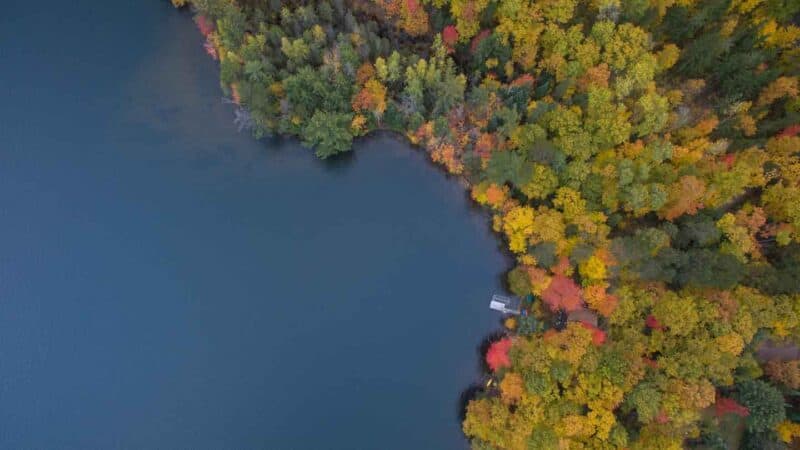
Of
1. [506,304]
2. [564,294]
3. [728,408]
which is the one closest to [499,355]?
[506,304]

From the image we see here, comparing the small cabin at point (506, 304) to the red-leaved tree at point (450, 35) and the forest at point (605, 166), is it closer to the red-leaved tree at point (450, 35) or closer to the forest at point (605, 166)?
the forest at point (605, 166)

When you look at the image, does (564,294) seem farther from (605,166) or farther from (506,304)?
(605,166)

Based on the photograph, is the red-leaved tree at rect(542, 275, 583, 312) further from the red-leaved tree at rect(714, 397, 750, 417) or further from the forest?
the red-leaved tree at rect(714, 397, 750, 417)

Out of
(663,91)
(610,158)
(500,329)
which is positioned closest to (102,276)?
(500,329)

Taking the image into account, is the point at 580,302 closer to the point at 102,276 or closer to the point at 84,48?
the point at 102,276

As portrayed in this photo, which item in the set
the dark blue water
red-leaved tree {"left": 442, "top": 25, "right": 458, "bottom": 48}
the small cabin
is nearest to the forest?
red-leaved tree {"left": 442, "top": 25, "right": 458, "bottom": 48}
